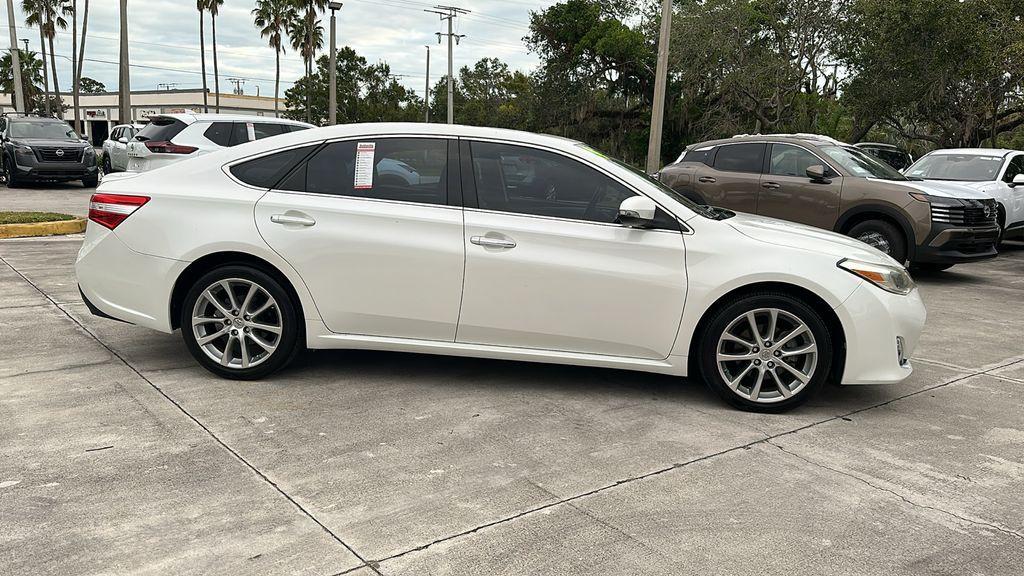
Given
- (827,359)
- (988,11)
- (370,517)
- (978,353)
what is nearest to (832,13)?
(988,11)

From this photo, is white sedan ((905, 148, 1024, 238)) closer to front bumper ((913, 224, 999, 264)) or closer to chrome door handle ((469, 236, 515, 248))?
front bumper ((913, 224, 999, 264))

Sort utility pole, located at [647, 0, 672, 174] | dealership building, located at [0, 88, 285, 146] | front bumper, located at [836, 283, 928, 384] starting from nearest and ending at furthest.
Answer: front bumper, located at [836, 283, 928, 384]
utility pole, located at [647, 0, 672, 174]
dealership building, located at [0, 88, 285, 146]

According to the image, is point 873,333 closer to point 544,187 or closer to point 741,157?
point 544,187

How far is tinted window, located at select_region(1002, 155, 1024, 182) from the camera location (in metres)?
12.8

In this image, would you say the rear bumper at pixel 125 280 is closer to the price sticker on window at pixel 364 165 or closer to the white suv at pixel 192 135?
the price sticker on window at pixel 364 165

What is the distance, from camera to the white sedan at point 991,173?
12336mm

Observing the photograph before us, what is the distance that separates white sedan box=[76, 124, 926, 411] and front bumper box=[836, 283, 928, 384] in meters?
0.01

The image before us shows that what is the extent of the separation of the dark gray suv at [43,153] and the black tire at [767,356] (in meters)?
18.5

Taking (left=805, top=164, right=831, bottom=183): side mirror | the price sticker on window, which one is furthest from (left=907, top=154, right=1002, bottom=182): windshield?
the price sticker on window

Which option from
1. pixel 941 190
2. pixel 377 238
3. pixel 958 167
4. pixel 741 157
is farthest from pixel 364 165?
pixel 958 167

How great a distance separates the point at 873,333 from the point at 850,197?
599 cm

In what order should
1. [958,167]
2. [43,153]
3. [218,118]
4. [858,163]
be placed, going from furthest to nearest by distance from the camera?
[43,153], [218,118], [958,167], [858,163]

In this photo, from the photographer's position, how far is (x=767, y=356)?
15.4 ft

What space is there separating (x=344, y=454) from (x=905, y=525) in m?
2.52
